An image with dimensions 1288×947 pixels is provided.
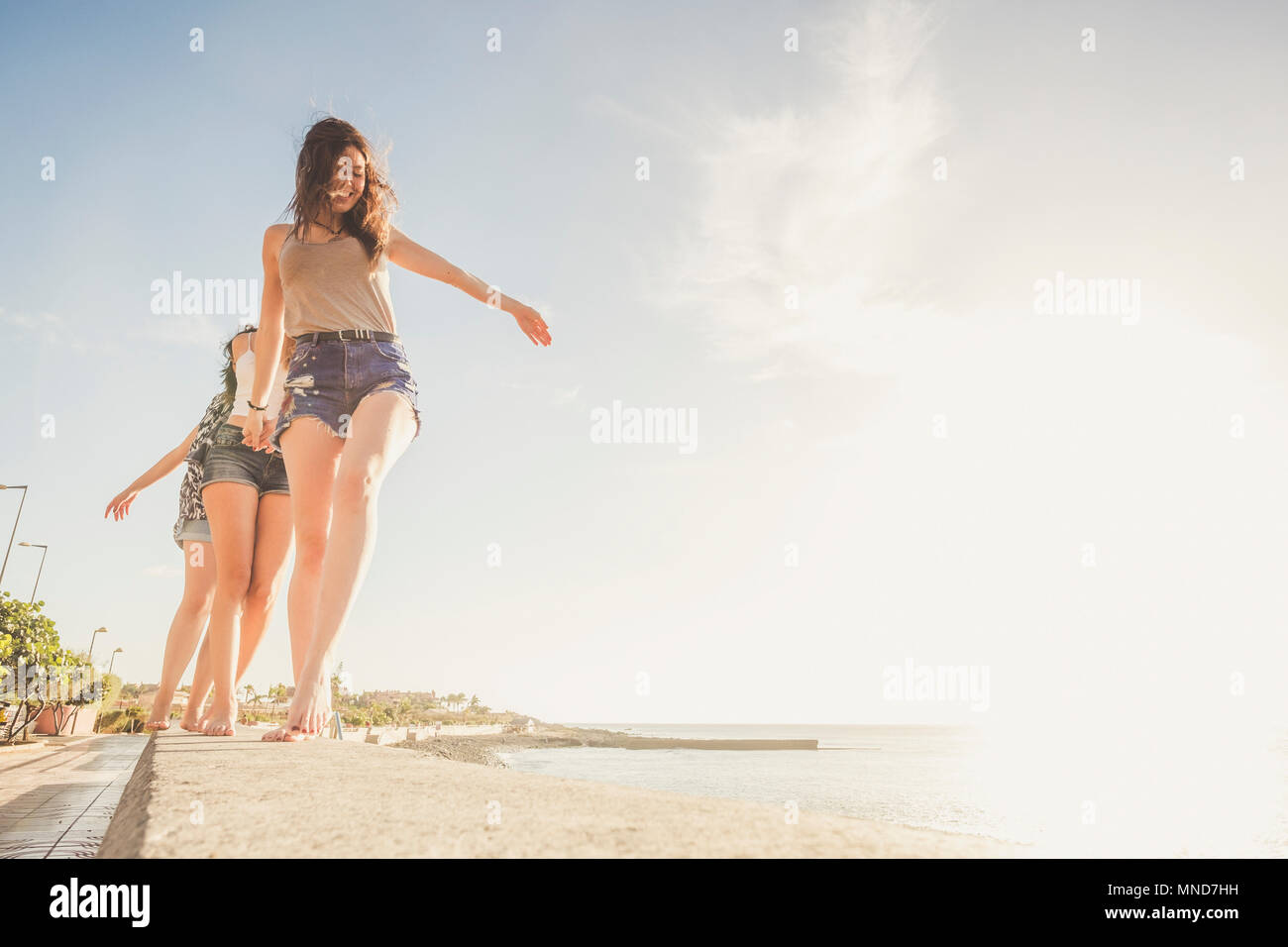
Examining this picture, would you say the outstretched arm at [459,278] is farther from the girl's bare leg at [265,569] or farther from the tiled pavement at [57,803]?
the tiled pavement at [57,803]

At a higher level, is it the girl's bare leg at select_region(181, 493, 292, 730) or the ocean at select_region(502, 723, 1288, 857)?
the girl's bare leg at select_region(181, 493, 292, 730)

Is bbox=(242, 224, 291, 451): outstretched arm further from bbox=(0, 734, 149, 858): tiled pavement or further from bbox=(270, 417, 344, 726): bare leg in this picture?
bbox=(0, 734, 149, 858): tiled pavement

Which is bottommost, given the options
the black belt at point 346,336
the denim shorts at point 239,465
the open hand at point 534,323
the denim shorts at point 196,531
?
the denim shorts at point 196,531

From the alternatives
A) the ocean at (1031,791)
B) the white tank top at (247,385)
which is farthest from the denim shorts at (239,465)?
the ocean at (1031,791)

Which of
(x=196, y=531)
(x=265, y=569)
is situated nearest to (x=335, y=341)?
(x=265, y=569)

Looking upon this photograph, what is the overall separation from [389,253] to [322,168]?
1.60 ft

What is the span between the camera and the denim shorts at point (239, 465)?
14.3ft

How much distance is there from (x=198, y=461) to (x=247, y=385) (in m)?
0.60

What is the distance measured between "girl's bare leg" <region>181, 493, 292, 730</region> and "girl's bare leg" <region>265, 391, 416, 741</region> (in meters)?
1.59

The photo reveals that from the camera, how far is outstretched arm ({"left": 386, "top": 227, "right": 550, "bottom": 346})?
12.5 feet

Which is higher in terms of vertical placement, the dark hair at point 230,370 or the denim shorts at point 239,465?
the dark hair at point 230,370

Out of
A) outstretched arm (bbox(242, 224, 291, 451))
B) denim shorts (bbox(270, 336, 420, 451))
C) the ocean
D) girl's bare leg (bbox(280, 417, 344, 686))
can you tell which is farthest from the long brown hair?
the ocean

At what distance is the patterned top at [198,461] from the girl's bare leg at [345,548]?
208 centimetres
